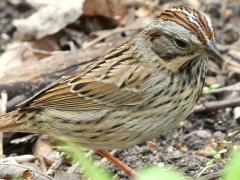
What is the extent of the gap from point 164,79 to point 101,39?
6.96 ft

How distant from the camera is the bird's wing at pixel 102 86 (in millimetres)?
3881

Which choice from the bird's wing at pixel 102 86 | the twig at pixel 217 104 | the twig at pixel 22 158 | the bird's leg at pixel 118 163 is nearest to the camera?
the bird's wing at pixel 102 86

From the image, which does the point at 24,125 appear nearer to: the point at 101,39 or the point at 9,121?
the point at 9,121

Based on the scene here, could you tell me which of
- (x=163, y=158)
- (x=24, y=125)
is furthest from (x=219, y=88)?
(x=24, y=125)

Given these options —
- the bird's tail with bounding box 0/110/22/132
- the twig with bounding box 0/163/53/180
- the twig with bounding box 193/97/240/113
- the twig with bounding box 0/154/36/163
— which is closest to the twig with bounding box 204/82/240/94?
the twig with bounding box 193/97/240/113

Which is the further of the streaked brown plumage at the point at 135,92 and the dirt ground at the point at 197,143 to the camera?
the dirt ground at the point at 197,143

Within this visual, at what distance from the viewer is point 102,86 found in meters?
4.01

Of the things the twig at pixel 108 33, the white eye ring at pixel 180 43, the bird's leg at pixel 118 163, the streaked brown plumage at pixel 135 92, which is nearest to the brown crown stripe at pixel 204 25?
the streaked brown plumage at pixel 135 92

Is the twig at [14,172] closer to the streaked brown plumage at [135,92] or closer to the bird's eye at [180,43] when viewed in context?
the streaked brown plumage at [135,92]

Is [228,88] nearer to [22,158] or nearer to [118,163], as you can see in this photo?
[118,163]

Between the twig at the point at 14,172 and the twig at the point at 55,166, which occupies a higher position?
the twig at the point at 14,172

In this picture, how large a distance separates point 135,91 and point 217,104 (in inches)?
46.0

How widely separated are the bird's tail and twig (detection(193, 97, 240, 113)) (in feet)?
4.76

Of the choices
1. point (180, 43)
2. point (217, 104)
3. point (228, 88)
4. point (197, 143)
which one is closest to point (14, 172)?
point (180, 43)
